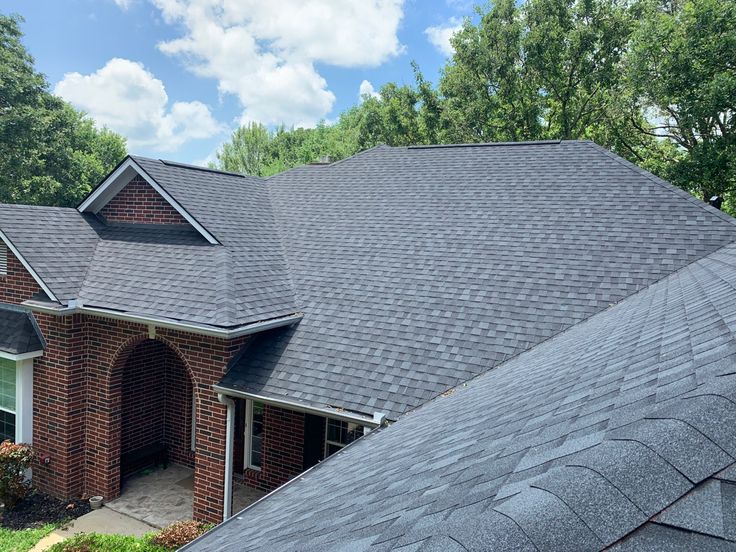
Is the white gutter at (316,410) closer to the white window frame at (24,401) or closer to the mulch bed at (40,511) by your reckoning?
the mulch bed at (40,511)

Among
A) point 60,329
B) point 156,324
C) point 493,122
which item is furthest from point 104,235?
point 493,122

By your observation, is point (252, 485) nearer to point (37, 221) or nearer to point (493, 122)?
point (37, 221)

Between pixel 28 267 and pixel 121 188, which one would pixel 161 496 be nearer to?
pixel 28 267

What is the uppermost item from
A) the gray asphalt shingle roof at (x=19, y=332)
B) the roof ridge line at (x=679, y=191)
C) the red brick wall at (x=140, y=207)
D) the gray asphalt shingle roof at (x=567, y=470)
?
the roof ridge line at (x=679, y=191)

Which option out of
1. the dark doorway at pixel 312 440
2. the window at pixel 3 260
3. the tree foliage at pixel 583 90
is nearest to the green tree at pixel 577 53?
the tree foliage at pixel 583 90

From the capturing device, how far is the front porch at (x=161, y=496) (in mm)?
9930

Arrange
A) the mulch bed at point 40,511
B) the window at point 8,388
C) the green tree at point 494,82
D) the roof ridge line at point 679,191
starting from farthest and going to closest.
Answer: the green tree at point 494,82
the window at point 8,388
the roof ridge line at point 679,191
the mulch bed at point 40,511

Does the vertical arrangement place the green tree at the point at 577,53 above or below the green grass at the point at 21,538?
above

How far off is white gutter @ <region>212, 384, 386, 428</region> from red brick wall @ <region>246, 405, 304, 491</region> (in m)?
2.07

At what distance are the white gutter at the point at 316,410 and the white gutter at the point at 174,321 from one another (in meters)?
0.99

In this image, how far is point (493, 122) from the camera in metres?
29.0

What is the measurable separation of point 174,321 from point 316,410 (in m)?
2.94

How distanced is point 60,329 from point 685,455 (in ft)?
36.8

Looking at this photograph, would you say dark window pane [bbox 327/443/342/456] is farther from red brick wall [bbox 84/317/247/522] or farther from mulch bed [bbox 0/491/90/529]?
mulch bed [bbox 0/491/90/529]
